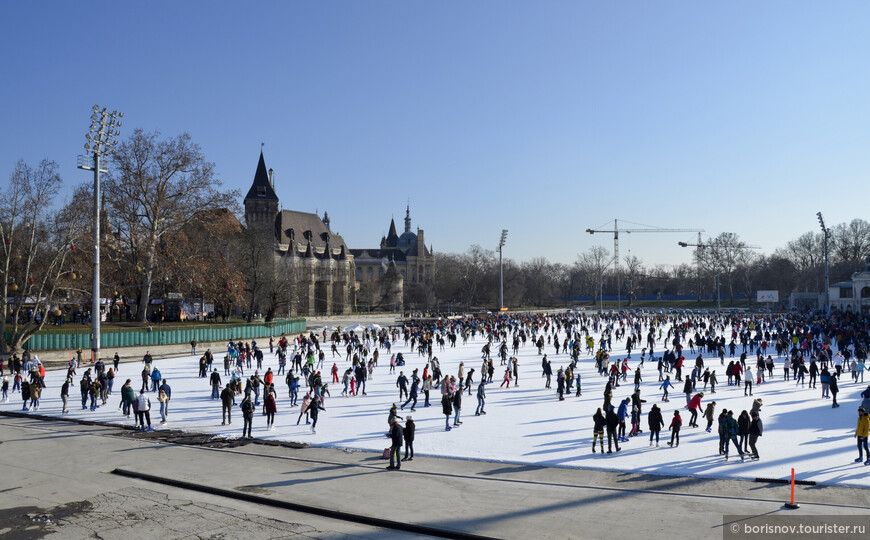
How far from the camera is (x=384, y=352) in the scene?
3888cm

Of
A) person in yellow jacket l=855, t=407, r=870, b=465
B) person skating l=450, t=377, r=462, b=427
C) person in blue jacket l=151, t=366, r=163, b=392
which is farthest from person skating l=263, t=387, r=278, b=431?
person in yellow jacket l=855, t=407, r=870, b=465

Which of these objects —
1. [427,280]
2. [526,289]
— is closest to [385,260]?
[427,280]

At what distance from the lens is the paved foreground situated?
8906mm

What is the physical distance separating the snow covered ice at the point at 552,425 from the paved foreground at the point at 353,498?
3.05ft

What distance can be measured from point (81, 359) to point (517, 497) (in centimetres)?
2759

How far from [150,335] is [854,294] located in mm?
71503

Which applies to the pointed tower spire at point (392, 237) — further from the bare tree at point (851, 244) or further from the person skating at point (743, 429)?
the person skating at point (743, 429)

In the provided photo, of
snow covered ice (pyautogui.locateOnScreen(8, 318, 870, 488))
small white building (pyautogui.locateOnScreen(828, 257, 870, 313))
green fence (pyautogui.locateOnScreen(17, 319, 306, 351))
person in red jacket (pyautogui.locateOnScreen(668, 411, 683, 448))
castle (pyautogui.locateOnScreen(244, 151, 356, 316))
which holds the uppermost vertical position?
castle (pyautogui.locateOnScreen(244, 151, 356, 316))

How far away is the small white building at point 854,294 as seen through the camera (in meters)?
67.8

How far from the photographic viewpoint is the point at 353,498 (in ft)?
33.7

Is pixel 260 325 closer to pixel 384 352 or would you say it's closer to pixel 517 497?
pixel 384 352

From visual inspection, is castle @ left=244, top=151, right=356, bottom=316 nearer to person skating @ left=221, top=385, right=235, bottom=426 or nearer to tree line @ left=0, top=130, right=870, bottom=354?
tree line @ left=0, top=130, right=870, bottom=354

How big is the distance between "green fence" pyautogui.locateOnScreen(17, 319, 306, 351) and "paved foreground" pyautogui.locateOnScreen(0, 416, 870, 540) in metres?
21.3

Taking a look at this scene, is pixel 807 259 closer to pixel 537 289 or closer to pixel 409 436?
pixel 537 289
